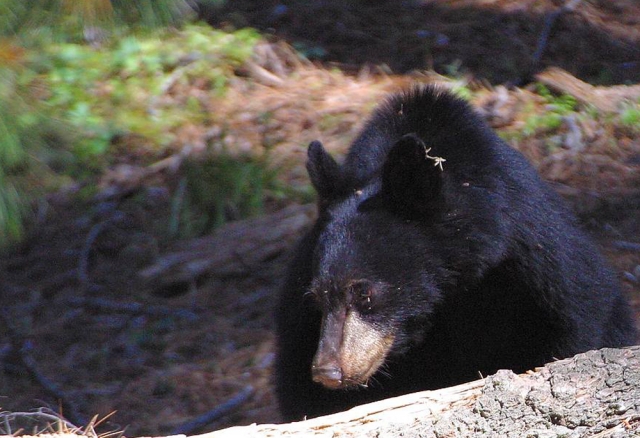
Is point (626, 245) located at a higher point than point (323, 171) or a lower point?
lower

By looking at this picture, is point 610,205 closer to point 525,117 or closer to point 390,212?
point 525,117

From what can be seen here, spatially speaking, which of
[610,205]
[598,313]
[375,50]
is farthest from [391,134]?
[375,50]

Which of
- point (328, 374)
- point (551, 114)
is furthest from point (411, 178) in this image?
point (551, 114)

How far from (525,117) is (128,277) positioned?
304 centimetres

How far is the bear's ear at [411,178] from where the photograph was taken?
341 cm

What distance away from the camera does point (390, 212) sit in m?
3.62

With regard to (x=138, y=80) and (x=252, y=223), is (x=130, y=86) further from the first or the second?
(x=252, y=223)

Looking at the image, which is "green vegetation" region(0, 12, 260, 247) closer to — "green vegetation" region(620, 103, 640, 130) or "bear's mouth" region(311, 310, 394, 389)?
"bear's mouth" region(311, 310, 394, 389)

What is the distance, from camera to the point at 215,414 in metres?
4.82

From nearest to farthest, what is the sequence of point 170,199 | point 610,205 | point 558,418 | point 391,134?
point 558,418
point 391,134
point 610,205
point 170,199

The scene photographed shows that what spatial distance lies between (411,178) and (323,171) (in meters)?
0.39

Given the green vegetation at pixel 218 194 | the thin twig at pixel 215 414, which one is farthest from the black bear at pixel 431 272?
the green vegetation at pixel 218 194

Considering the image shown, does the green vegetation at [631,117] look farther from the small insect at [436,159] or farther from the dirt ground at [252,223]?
the small insect at [436,159]


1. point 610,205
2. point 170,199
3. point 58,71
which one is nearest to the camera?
point 610,205
